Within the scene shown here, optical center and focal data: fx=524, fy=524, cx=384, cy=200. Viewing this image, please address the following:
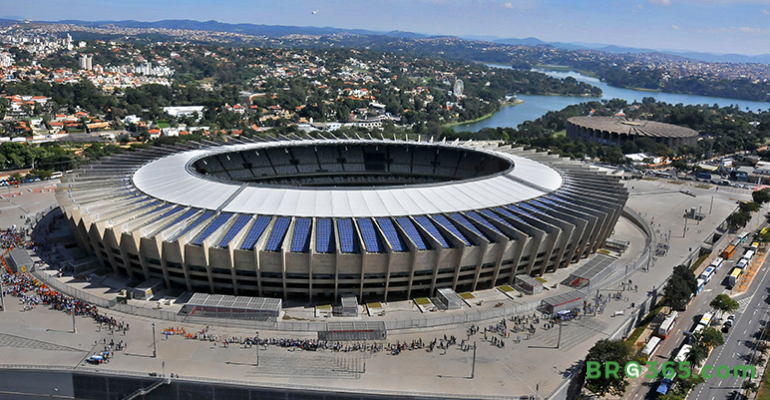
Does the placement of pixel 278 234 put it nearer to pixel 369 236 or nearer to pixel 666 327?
pixel 369 236

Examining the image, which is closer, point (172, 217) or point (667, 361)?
point (667, 361)

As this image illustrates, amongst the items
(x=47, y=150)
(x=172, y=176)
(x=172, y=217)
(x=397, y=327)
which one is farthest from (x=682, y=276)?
(x=47, y=150)

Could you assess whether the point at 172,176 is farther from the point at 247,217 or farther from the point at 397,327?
the point at 397,327

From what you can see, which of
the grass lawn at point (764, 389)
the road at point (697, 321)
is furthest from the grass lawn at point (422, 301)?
the grass lawn at point (764, 389)

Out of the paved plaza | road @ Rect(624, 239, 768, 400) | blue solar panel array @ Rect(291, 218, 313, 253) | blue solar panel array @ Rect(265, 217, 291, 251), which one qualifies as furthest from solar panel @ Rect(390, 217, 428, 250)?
road @ Rect(624, 239, 768, 400)

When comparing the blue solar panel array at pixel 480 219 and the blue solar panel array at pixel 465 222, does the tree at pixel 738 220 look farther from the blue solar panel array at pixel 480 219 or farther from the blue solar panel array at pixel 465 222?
the blue solar panel array at pixel 465 222

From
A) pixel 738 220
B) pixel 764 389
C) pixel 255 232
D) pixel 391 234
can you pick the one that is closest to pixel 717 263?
pixel 738 220

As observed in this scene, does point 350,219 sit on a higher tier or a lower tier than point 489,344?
higher
